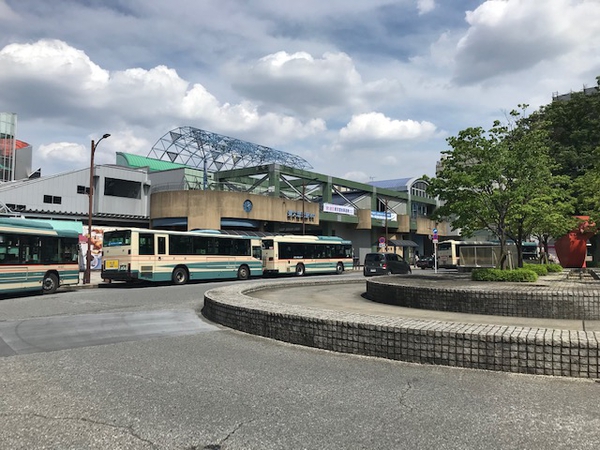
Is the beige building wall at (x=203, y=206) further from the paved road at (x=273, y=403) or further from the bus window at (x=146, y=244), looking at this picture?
the paved road at (x=273, y=403)

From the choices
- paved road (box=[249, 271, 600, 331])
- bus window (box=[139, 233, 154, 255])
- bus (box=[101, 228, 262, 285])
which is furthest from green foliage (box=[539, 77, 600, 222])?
bus window (box=[139, 233, 154, 255])

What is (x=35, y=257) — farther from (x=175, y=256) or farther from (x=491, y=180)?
(x=491, y=180)

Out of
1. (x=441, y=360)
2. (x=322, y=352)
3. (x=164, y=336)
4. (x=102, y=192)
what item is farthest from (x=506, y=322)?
(x=102, y=192)

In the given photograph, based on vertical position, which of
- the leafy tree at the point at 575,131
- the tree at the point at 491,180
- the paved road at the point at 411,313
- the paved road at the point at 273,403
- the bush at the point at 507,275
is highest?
the leafy tree at the point at 575,131

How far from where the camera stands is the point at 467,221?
15516 millimetres

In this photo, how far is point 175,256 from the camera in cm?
2397

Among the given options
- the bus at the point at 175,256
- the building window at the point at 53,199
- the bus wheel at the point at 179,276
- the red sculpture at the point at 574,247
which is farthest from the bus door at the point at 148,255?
the red sculpture at the point at 574,247

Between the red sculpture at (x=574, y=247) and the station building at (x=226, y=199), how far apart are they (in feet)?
51.1

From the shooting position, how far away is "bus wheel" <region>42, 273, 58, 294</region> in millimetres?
18833

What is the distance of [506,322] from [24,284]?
16.6 m

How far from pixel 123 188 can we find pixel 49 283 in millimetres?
27571

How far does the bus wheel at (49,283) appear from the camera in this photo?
18833 mm

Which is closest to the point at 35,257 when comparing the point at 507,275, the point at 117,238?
the point at 117,238

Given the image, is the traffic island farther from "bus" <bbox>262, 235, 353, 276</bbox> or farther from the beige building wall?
the beige building wall
